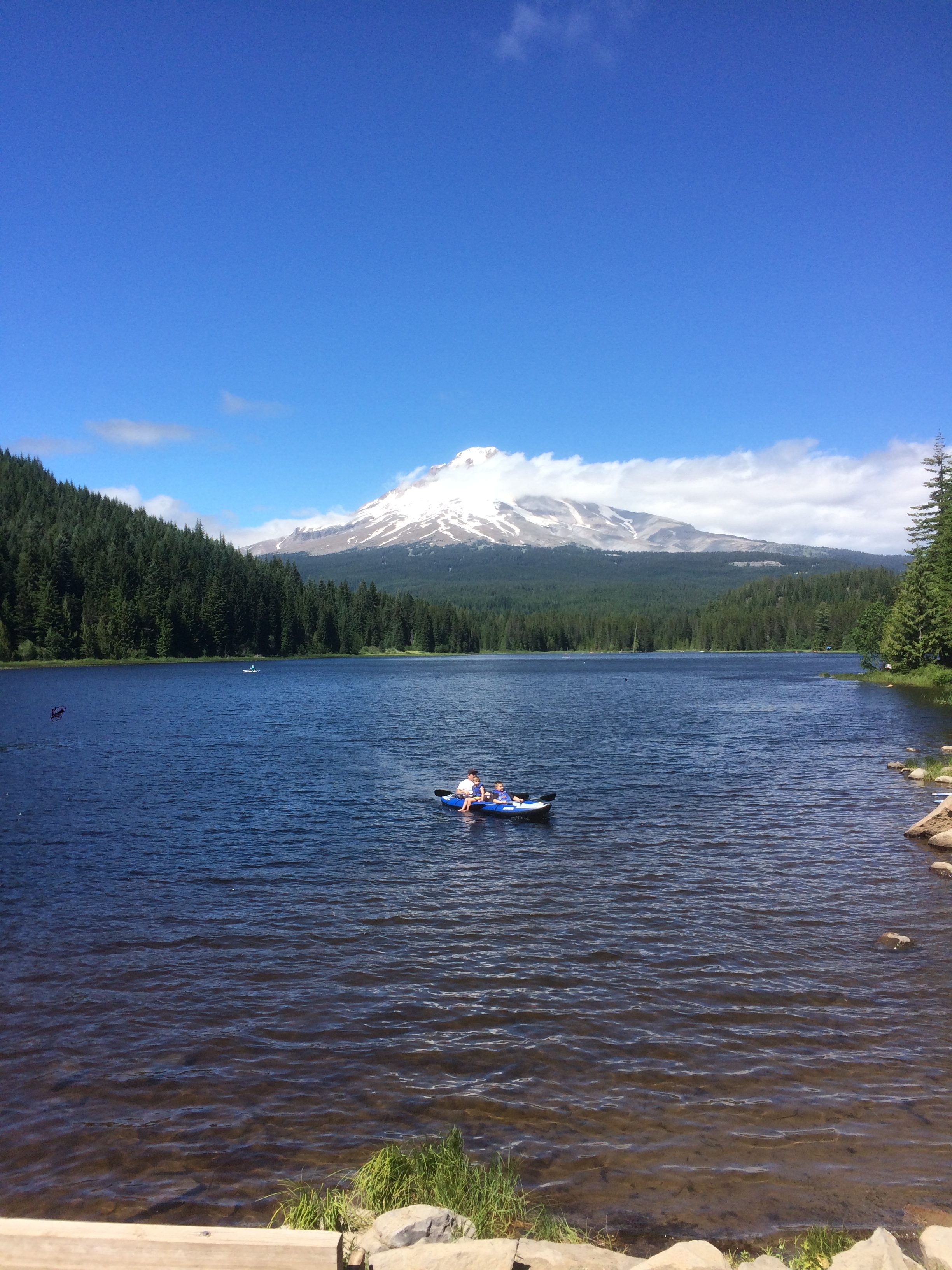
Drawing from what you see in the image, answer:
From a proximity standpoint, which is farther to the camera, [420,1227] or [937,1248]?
[420,1227]

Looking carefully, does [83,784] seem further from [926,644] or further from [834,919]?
[926,644]

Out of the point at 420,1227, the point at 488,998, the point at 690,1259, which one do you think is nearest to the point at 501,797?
the point at 488,998

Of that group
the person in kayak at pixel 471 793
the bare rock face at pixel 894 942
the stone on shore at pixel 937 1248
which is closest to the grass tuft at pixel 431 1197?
the stone on shore at pixel 937 1248

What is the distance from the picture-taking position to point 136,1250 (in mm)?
6363

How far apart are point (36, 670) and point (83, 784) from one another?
382 ft

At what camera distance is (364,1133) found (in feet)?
39.0

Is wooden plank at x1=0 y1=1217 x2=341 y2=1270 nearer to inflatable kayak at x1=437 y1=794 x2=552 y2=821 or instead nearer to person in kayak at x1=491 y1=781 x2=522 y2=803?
inflatable kayak at x1=437 y1=794 x2=552 y2=821

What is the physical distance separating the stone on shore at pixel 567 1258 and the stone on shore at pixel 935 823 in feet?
79.6

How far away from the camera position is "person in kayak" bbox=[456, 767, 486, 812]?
1394 inches

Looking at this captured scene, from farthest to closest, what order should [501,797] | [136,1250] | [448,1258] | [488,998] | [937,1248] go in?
[501,797] < [488,998] < [937,1248] < [448,1258] < [136,1250]

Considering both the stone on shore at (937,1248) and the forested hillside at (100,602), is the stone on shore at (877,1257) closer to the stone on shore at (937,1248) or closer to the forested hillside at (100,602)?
the stone on shore at (937,1248)

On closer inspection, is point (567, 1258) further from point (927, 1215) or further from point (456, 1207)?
point (927, 1215)

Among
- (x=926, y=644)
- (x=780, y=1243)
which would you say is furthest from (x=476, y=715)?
(x=780, y=1243)

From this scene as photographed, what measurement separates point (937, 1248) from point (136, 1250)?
7835 millimetres
